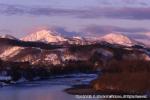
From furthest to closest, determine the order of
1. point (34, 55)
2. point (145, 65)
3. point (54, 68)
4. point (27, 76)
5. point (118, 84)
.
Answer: point (34, 55) < point (54, 68) < point (27, 76) < point (145, 65) < point (118, 84)

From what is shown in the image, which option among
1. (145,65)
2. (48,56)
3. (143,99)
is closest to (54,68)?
(48,56)

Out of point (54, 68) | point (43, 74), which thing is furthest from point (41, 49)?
point (43, 74)

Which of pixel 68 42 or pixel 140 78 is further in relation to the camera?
pixel 68 42

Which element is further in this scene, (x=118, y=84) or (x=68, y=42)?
(x=68, y=42)

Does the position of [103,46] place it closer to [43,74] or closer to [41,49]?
[43,74]

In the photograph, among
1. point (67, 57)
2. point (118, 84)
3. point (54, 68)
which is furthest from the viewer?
point (67, 57)

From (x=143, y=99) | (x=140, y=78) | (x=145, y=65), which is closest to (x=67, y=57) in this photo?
(x=145, y=65)

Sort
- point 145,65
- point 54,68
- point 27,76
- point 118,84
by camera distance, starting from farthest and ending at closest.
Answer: point 54,68 → point 27,76 → point 145,65 → point 118,84

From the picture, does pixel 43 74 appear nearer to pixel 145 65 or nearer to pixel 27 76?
pixel 27 76

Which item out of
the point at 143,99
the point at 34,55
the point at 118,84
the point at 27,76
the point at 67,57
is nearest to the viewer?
the point at 143,99
